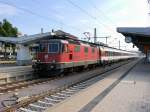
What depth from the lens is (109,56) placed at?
53781 mm

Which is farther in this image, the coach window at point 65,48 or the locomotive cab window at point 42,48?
the locomotive cab window at point 42,48

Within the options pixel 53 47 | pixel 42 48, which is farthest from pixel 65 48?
pixel 42 48

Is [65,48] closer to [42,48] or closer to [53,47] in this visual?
[53,47]

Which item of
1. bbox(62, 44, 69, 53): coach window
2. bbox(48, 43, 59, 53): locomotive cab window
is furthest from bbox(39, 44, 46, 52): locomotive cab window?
bbox(62, 44, 69, 53): coach window

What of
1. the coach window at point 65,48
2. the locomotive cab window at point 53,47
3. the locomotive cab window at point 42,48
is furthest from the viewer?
the locomotive cab window at point 42,48

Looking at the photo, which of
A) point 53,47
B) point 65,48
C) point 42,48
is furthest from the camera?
point 42,48

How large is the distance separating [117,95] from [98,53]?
28.6m

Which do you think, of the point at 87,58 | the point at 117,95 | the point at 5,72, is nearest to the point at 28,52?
the point at 87,58

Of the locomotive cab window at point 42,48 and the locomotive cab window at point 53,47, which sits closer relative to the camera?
the locomotive cab window at point 53,47

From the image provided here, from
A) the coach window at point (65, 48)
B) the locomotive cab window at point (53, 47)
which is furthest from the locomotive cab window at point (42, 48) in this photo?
the coach window at point (65, 48)

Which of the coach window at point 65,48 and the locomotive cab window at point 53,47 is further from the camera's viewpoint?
the coach window at point 65,48

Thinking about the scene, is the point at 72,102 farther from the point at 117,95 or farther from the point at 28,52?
the point at 28,52

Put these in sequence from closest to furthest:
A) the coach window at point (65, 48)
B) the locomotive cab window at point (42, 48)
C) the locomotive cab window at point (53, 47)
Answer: the locomotive cab window at point (53, 47) → the coach window at point (65, 48) → the locomotive cab window at point (42, 48)

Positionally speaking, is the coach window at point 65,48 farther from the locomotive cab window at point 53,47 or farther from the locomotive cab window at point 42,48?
the locomotive cab window at point 42,48
